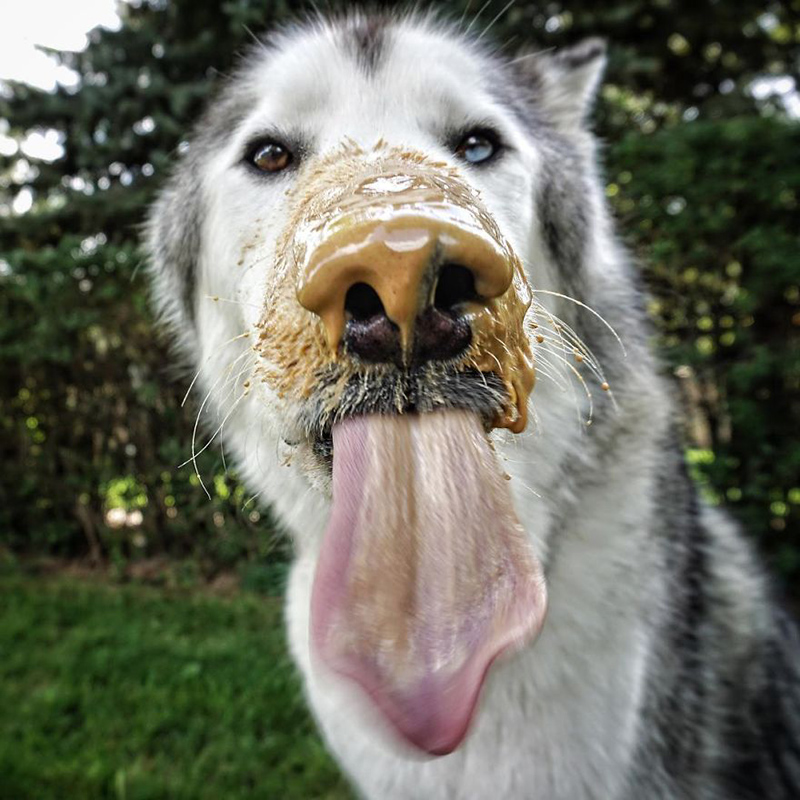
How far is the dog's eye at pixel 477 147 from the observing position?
1.59 metres

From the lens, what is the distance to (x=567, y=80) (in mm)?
2303

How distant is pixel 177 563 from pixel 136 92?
3787 mm

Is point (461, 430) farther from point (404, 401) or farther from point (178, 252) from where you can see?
point (178, 252)

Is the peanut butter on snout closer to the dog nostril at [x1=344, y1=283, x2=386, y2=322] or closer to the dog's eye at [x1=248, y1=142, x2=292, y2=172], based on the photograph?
the dog nostril at [x1=344, y1=283, x2=386, y2=322]

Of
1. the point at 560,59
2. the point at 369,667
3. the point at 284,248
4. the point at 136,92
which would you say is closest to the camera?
the point at 369,667

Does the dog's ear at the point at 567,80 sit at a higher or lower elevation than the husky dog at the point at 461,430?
higher

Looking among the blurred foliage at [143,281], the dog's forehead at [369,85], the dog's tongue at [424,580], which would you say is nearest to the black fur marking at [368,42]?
the dog's forehead at [369,85]

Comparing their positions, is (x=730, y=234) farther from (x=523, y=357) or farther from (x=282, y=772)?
(x=282, y=772)

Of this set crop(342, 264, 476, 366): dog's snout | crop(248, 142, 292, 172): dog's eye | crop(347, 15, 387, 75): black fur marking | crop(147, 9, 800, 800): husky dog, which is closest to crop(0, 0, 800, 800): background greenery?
crop(147, 9, 800, 800): husky dog

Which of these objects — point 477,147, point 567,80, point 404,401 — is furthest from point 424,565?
point 567,80

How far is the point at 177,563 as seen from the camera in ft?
16.0

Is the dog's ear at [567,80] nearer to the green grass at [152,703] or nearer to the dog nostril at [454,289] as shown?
the dog nostril at [454,289]

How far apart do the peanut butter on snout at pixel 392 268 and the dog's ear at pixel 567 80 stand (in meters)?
1.39

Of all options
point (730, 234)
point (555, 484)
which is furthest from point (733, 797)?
point (730, 234)
